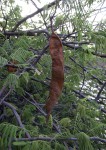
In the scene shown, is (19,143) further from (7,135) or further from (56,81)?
(56,81)

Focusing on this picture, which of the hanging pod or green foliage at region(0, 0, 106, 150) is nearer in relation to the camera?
the hanging pod

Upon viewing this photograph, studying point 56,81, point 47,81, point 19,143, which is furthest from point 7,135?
point 47,81

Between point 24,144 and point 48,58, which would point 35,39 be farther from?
point 24,144

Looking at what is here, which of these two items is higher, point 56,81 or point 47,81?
point 56,81

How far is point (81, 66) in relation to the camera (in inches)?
90.0

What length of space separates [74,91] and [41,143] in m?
0.95

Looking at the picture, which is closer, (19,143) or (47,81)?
(19,143)

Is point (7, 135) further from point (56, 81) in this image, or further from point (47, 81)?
point (47, 81)

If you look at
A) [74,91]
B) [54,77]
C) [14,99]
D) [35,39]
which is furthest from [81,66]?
[54,77]

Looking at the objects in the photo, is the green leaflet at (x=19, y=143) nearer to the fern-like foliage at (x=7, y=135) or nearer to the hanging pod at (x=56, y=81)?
the fern-like foliage at (x=7, y=135)

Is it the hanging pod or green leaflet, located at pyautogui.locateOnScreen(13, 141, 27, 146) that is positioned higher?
the hanging pod

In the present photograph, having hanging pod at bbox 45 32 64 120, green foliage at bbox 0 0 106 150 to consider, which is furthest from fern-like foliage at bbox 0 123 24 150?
hanging pod at bbox 45 32 64 120

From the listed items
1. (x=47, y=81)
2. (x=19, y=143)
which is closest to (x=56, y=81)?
(x=19, y=143)

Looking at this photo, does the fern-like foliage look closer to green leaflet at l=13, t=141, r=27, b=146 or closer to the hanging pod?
green leaflet at l=13, t=141, r=27, b=146
